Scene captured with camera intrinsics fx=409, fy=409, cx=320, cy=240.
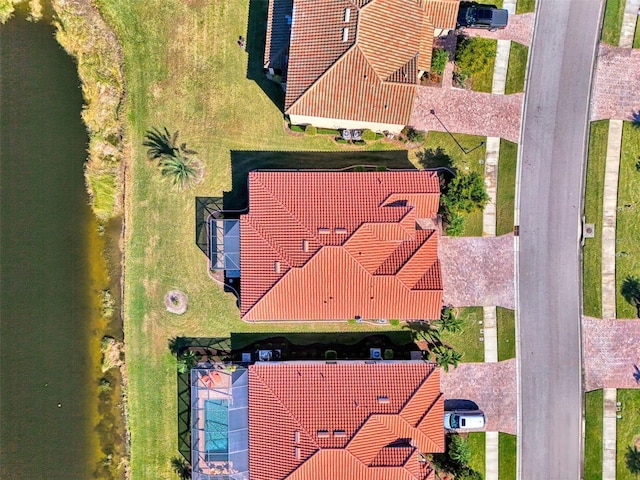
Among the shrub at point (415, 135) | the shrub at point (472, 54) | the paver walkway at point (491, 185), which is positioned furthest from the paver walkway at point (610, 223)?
the shrub at point (415, 135)

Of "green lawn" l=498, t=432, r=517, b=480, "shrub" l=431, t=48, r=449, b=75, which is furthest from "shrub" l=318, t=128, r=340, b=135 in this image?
"green lawn" l=498, t=432, r=517, b=480

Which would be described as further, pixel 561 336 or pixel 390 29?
pixel 561 336

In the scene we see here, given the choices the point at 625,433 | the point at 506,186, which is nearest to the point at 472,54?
the point at 506,186

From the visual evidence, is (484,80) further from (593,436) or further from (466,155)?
(593,436)

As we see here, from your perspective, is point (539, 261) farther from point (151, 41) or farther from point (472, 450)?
point (151, 41)

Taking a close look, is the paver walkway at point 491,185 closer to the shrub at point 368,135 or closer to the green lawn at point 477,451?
the shrub at point 368,135

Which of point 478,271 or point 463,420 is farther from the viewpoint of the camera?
point 478,271

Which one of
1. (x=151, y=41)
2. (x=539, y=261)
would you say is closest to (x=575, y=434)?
(x=539, y=261)
